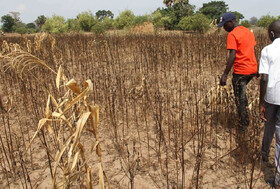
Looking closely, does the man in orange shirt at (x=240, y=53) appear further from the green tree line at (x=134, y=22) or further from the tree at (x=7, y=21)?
the tree at (x=7, y=21)

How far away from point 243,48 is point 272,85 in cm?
76

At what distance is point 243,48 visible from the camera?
7.22ft

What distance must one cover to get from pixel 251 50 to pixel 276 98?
84 centimetres

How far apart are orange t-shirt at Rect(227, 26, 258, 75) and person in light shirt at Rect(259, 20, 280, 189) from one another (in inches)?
20.0

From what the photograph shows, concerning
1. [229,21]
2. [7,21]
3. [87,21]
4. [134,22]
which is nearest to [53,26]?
[87,21]

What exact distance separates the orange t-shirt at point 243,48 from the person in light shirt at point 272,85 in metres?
0.51

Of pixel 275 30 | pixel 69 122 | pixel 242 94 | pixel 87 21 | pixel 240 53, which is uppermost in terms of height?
pixel 87 21

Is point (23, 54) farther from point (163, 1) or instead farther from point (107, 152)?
point (163, 1)

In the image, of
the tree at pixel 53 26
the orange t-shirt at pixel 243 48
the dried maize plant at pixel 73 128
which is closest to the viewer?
the dried maize plant at pixel 73 128

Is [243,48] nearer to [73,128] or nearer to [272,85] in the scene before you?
[272,85]

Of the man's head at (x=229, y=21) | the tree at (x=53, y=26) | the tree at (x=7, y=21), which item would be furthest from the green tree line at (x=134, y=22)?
the tree at (x=7, y=21)

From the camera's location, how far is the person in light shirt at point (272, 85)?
1521 mm

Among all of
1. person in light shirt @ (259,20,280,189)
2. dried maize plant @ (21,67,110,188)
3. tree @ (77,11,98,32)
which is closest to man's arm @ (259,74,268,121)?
person in light shirt @ (259,20,280,189)

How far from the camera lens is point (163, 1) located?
39.8 metres
